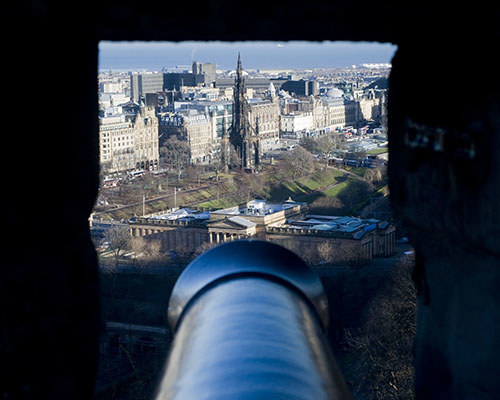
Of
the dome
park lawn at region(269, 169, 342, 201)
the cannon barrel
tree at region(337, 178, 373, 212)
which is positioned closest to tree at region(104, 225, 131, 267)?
tree at region(337, 178, 373, 212)

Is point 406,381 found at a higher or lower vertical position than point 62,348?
lower

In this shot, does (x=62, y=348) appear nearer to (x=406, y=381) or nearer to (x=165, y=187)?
(x=406, y=381)

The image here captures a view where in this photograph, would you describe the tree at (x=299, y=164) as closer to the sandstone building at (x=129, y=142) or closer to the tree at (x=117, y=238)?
the sandstone building at (x=129, y=142)

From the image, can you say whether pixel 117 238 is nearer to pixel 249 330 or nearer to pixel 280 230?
pixel 280 230

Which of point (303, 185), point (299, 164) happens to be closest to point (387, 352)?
point (303, 185)

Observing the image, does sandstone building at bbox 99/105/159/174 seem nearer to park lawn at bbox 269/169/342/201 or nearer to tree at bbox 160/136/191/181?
tree at bbox 160/136/191/181

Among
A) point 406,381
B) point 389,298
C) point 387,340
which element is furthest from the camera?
point 389,298

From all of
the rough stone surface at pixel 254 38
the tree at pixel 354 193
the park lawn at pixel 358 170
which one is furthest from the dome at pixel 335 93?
the rough stone surface at pixel 254 38

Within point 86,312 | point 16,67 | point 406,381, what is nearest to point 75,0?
point 16,67
